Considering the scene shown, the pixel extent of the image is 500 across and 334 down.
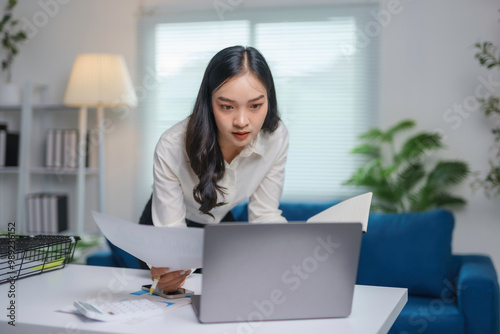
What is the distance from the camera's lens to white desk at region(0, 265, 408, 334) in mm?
1184

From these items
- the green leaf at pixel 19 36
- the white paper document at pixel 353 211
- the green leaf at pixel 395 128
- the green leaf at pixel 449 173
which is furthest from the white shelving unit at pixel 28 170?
the white paper document at pixel 353 211

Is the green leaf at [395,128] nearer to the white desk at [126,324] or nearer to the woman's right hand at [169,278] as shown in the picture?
the white desk at [126,324]

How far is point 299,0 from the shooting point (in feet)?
13.7

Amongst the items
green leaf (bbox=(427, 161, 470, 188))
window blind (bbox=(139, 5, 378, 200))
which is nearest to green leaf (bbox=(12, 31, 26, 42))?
window blind (bbox=(139, 5, 378, 200))

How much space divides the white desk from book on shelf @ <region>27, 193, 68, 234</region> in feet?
9.70

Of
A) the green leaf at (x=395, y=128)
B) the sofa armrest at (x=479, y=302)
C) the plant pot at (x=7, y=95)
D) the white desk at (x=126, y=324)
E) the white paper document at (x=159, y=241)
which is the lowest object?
the sofa armrest at (x=479, y=302)

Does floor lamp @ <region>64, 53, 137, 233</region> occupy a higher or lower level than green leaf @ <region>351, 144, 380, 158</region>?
higher

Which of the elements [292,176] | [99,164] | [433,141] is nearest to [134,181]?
[99,164]

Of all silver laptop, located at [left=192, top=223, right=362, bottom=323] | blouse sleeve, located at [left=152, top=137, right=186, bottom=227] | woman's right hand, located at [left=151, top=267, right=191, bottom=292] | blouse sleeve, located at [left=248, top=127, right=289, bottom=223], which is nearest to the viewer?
silver laptop, located at [left=192, top=223, right=362, bottom=323]

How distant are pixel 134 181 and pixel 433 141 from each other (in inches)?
91.1

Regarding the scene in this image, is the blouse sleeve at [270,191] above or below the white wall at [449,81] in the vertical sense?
below

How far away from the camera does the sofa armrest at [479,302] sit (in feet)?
8.36

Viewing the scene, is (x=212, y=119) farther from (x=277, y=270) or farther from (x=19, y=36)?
(x=19, y=36)

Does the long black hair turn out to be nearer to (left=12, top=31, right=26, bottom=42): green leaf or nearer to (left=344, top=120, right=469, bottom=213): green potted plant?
(left=344, top=120, right=469, bottom=213): green potted plant
